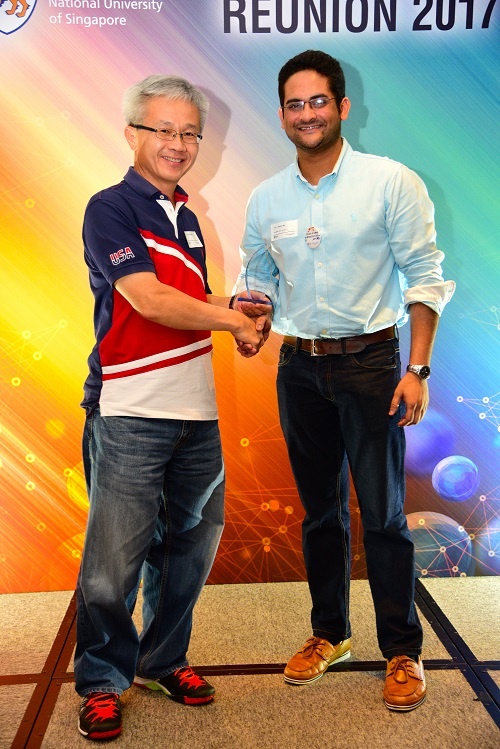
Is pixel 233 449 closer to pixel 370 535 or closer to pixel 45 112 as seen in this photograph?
pixel 370 535

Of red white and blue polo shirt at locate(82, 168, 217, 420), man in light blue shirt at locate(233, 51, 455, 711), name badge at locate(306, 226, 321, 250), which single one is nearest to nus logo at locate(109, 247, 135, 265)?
red white and blue polo shirt at locate(82, 168, 217, 420)

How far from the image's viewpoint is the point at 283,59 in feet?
9.77

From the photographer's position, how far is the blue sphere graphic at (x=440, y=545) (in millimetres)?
3258

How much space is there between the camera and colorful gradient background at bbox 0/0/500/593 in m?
2.94

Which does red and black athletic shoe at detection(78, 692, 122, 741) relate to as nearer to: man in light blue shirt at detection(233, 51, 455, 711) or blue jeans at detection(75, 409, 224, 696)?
blue jeans at detection(75, 409, 224, 696)

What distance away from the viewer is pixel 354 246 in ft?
7.63

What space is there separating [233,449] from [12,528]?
0.90 meters

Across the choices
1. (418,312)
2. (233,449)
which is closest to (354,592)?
(233,449)

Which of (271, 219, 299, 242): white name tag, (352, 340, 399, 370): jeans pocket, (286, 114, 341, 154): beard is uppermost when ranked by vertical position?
(286, 114, 341, 154): beard

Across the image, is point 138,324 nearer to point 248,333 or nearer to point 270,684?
point 248,333

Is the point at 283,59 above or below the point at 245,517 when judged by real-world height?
above

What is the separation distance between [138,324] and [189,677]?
1038 mm

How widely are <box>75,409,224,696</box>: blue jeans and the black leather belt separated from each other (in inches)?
14.5

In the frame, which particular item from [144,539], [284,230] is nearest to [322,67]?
[284,230]
